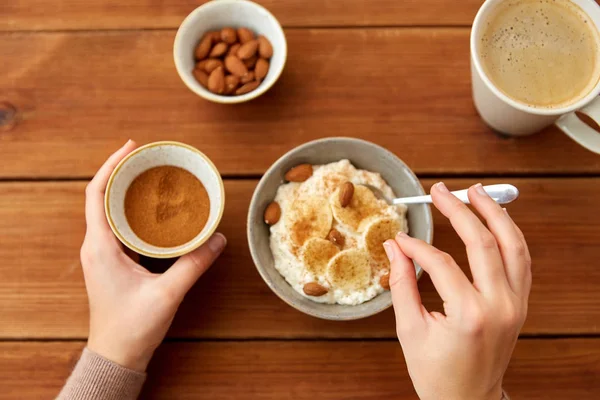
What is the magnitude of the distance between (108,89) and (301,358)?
0.57 metres

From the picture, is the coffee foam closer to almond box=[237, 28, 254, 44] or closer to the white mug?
the white mug

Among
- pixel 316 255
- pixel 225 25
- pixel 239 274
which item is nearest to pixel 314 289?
pixel 316 255

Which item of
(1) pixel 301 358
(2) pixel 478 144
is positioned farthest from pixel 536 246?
(1) pixel 301 358

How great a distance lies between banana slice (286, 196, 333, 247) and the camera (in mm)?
823

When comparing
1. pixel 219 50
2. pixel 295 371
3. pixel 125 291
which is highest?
pixel 219 50

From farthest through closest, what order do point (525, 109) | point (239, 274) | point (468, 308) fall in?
point (239, 274) < point (525, 109) < point (468, 308)

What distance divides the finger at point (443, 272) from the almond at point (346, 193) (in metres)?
0.17

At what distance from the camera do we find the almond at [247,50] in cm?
92

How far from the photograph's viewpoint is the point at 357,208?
0.83m

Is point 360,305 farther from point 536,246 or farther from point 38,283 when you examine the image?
point 38,283

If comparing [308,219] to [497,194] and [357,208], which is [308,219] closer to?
[357,208]

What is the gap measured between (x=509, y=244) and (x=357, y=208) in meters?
0.25

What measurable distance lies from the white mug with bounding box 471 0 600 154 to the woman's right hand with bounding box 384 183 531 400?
0.65 feet

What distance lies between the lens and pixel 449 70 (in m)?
0.96
